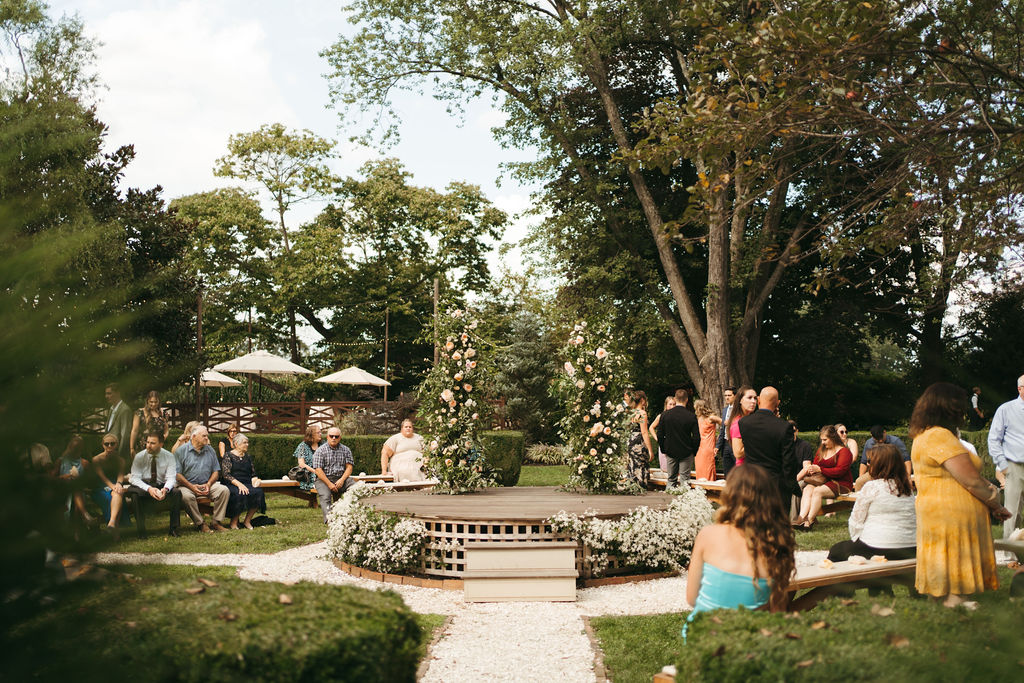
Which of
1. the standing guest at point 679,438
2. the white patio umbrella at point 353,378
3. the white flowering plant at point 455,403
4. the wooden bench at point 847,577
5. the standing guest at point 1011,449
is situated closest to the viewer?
the wooden bench at point 847,577

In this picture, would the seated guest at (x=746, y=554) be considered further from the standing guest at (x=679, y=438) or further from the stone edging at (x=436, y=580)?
the standing guest at (x=679, y=438)

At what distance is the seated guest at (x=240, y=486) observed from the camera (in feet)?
42.7

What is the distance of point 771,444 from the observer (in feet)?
29.5

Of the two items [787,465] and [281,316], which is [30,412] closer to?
[787,465]

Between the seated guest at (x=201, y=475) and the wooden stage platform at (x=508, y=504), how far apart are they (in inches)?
132

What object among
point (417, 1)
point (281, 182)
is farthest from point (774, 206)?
point (281, 182)

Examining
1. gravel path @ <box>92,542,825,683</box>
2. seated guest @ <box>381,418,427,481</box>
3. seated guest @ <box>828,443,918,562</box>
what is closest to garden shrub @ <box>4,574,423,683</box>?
gravel path @ <box>92,542,825,683</box>

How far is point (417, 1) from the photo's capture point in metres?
21.5

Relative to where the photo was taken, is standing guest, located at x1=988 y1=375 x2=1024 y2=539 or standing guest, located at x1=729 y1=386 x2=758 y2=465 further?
standing guest, located at x1=729 y1=386 x2=758 y2=465

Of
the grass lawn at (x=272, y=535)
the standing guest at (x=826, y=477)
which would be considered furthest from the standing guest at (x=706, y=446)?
the grass lawn at (x=272, y=535)

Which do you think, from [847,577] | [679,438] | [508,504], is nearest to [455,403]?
[508,504]

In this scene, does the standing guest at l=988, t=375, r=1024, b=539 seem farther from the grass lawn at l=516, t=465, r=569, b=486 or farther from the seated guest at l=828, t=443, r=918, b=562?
the grass lawn at l=516, t=465, r=569, b=486

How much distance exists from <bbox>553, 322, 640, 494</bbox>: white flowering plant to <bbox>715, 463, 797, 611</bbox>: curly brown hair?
6.01m

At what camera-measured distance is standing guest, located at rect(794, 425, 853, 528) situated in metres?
11.9
